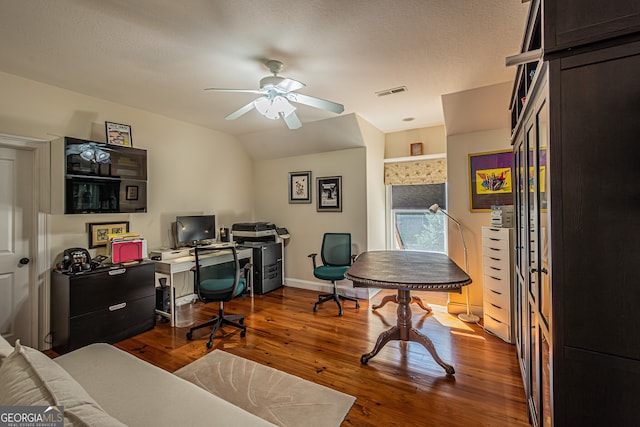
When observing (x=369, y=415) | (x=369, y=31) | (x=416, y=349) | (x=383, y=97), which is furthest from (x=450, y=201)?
(x=369, y=415)

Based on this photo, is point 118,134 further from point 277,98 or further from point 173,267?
point 277,98

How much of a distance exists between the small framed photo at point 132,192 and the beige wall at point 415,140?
3666 millimetres

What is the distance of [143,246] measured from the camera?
3062mm

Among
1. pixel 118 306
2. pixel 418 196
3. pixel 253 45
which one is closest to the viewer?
pixel 253 45

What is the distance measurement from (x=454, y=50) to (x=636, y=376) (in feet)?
7.32

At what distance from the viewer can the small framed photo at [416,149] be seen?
4.33 meters

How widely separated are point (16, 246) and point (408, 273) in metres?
3.62

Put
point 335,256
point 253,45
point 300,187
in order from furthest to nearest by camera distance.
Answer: point 300,187 < point 335,256 < point 253,45

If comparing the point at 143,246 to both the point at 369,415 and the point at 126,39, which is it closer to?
the point at 126,39

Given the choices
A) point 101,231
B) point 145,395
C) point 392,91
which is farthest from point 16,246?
point 392,91

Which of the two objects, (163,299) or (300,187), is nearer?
(163,299)

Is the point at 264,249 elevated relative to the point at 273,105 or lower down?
lower down

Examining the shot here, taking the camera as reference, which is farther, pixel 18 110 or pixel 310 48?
pixel 18 110

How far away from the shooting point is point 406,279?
210 centimetres
